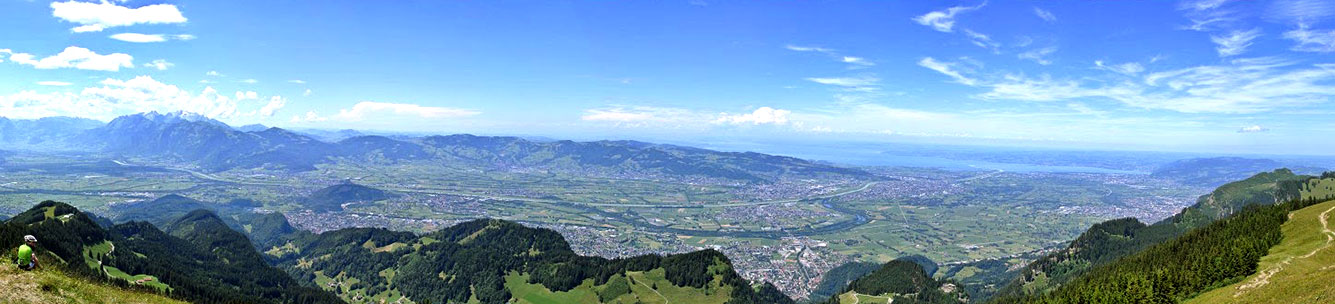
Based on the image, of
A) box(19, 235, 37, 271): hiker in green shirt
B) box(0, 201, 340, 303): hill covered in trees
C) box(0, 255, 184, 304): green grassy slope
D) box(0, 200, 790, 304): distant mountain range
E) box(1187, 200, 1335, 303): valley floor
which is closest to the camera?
box(19, 235, 37, 271): hiker in green shirt

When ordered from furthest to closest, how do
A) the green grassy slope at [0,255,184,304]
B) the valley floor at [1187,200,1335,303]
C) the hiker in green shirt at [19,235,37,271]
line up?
1. the valley floor at [1187,200,1335,303]
2. the green grassy slope at [0,255,184,304]
3. the hiker in green shirt at [19,235,37,271]

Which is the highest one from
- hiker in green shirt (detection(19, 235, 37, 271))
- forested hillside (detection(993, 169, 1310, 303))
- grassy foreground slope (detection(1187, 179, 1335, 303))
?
hiker in green shirt (detection(19, 235, 37, 271))

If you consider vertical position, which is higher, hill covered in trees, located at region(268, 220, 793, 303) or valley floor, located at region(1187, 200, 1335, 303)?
valley floor, located at region(1187, 200, 1335, 303)

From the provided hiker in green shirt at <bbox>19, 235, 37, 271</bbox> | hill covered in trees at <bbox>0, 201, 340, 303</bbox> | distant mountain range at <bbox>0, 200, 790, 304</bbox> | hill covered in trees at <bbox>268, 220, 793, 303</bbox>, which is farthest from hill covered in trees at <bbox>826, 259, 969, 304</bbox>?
hiker in green shirt at <bbox>19, 235, 37, 271</bbox>

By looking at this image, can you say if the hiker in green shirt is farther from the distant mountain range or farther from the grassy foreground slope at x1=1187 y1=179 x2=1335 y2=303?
the grassy foreground slope at x1=1187 y1=179 x2=1335 y2=303

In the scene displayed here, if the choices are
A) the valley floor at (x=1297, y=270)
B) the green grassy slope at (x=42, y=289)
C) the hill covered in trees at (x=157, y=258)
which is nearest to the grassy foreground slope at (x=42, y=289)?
the green grassy slope at (x=42, y=289)

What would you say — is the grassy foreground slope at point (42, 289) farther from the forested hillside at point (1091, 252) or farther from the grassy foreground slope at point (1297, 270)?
the forested hillside at point (1091, 252)

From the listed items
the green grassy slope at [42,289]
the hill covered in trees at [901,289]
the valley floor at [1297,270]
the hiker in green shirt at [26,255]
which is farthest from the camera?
the hill covered in trees at [901,289]

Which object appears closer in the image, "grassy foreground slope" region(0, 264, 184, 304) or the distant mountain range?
"grassy foreground slope" region(0, 264, 184, 304)

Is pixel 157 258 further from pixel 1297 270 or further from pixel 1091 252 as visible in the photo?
pixel 1091 252

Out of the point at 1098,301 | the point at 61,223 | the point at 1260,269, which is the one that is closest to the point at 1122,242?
the point at 1260,269
